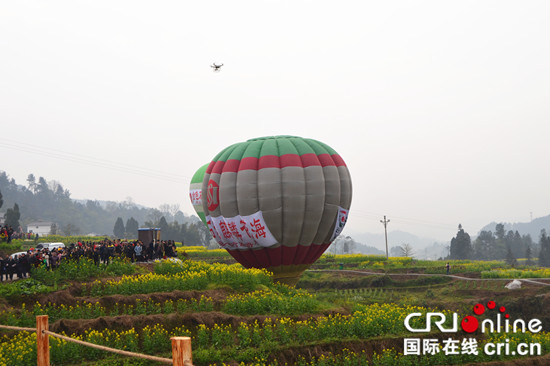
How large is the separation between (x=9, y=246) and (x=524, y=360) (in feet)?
109

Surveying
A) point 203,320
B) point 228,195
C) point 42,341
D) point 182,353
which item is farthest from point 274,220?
point 182,353

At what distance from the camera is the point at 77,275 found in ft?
78.0

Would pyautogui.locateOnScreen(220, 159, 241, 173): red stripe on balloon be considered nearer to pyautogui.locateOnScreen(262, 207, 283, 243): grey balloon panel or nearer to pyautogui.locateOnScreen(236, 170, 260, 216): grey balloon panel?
pyautogui.locateOnScreen(236, 170, 260, 216): grey balloon panel

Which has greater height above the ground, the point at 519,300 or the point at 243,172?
the point at 243,172

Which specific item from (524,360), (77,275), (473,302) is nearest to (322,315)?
(524,360)

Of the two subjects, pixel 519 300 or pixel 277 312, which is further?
pixel 519 300

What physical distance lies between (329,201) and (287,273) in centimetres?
541

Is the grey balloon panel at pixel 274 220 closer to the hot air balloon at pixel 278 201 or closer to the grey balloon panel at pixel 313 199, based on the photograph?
the hot air balloon at pixel 278 201

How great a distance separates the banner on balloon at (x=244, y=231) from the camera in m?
28.4

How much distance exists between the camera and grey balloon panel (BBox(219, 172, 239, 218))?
28969mm

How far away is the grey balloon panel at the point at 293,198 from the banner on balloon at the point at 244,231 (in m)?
1.27

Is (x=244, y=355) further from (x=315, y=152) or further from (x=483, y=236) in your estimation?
(x=483, y=236)

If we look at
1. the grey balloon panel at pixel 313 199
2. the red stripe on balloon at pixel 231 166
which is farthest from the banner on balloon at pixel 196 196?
the grey balloon panel at pixel 313 199

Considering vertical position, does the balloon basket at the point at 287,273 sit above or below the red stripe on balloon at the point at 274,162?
below
